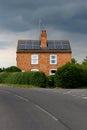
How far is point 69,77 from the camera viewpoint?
4931cm

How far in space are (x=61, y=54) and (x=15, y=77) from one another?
68.2 ft

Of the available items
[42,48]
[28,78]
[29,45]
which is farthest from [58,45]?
[28,78]

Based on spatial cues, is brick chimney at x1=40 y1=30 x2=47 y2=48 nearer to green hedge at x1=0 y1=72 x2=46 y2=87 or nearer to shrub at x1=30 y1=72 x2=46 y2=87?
green hedge at x1=0 y1=72 x2=46 y2=87

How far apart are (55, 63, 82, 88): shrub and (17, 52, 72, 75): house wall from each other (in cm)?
2558

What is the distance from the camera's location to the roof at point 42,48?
77062mm

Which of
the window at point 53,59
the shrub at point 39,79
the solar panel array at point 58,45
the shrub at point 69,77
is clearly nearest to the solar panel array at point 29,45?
the solar panel array at point 58,45

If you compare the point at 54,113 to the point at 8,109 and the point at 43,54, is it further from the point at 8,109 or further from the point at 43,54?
the point at 43,54

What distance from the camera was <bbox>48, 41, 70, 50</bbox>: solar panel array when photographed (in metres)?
77.6

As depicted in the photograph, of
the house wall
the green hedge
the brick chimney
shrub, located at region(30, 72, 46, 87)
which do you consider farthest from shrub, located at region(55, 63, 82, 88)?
the brick chimney

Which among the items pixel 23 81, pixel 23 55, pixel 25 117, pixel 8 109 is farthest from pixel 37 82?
pixel 25 117

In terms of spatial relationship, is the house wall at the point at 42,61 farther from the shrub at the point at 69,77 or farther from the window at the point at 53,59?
the shrub at the point at 69,77

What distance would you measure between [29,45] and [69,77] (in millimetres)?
30211

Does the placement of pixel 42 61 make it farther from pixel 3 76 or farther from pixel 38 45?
pixel 3 76

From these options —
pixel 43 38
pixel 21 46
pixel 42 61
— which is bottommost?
pixel 42 61
